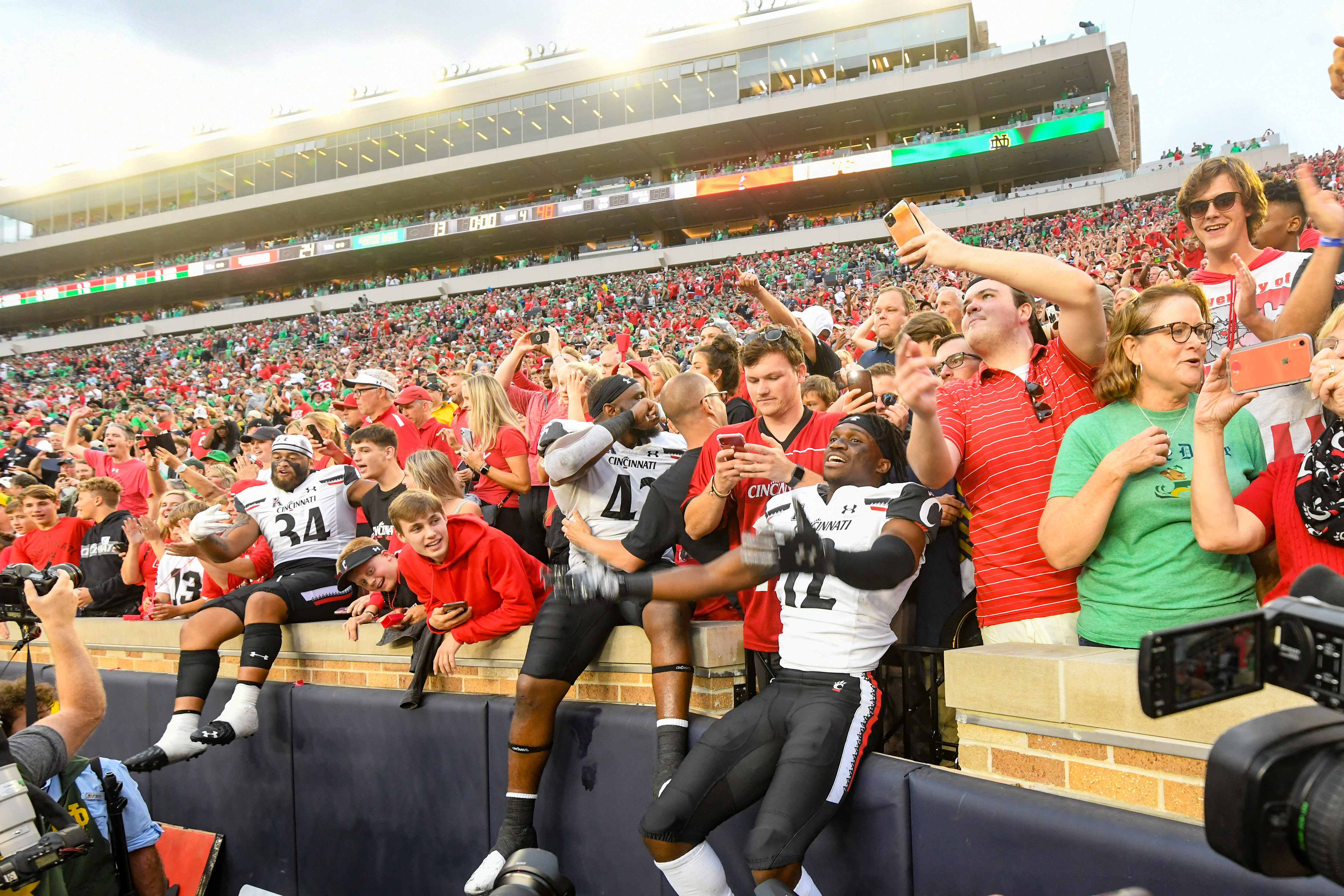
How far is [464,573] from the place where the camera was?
4.08 meters

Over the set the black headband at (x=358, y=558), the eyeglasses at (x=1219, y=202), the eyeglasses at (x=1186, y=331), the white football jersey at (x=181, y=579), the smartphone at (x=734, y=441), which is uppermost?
the eyeglasses at (x=1219, y=202)

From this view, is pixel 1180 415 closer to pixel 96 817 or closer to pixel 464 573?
pixel 464 573

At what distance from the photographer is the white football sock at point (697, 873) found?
2676 millimetres

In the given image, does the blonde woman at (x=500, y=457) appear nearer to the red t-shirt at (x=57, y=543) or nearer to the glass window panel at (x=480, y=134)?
the red t-shirt at (x=57, y=543)

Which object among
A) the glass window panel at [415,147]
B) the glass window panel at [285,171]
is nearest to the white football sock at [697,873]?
the glass window panel at [415,147]

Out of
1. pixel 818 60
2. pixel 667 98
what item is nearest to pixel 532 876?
pixel 818 60

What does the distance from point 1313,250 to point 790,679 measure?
7.80 ft

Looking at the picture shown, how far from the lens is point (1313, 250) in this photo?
3000mm

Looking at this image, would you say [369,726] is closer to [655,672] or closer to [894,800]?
[655,672]

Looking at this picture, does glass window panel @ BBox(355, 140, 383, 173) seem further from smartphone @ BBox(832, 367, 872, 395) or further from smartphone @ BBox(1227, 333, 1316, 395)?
smartphone @ BBox(1227, 333, 1316, 395)

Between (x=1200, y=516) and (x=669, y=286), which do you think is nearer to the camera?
(x=1200, y=516)

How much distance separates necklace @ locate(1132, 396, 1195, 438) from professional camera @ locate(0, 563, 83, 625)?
3741mm

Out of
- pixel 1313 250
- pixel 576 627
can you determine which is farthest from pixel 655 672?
pixel 1313 250

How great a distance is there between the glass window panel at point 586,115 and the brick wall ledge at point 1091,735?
149 ft
